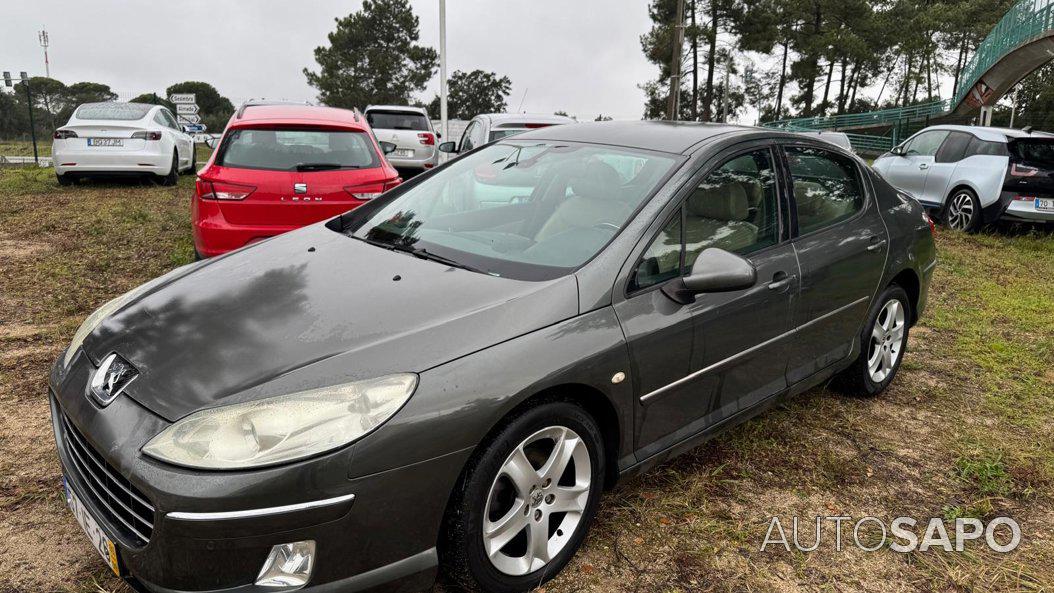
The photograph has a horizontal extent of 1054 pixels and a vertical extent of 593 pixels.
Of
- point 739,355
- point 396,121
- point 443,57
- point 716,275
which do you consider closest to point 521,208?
point 716,275

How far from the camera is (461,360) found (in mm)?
2102

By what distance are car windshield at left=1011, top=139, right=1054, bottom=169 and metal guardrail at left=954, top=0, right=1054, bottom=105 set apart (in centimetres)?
1729

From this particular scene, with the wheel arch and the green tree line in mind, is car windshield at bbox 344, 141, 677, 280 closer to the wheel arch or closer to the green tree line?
the wheel arch

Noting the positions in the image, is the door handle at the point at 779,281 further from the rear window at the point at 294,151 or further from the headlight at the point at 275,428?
the rear window at the point at 294,151

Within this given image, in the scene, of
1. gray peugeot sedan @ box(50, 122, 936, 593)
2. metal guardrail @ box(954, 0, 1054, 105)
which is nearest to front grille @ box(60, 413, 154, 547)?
gray peugeot sedan @ box(50, 122, 936, 593)

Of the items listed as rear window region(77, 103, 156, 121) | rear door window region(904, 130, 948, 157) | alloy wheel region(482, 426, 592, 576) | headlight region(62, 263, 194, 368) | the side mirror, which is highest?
rear window region(77, 103, 156, 121)

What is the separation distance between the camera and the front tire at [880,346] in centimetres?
393

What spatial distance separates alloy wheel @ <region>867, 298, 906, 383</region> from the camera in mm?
4039

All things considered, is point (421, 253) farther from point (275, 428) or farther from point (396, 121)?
point (396, 121)

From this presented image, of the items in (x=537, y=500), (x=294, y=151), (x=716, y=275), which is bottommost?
(x=537, y=500)

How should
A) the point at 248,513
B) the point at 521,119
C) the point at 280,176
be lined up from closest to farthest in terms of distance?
the point at 248,513
the point at 280,176
the point at 521,119

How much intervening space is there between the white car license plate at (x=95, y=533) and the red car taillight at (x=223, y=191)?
3.43m

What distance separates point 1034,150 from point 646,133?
837cm

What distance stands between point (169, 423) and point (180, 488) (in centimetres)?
→ 20
